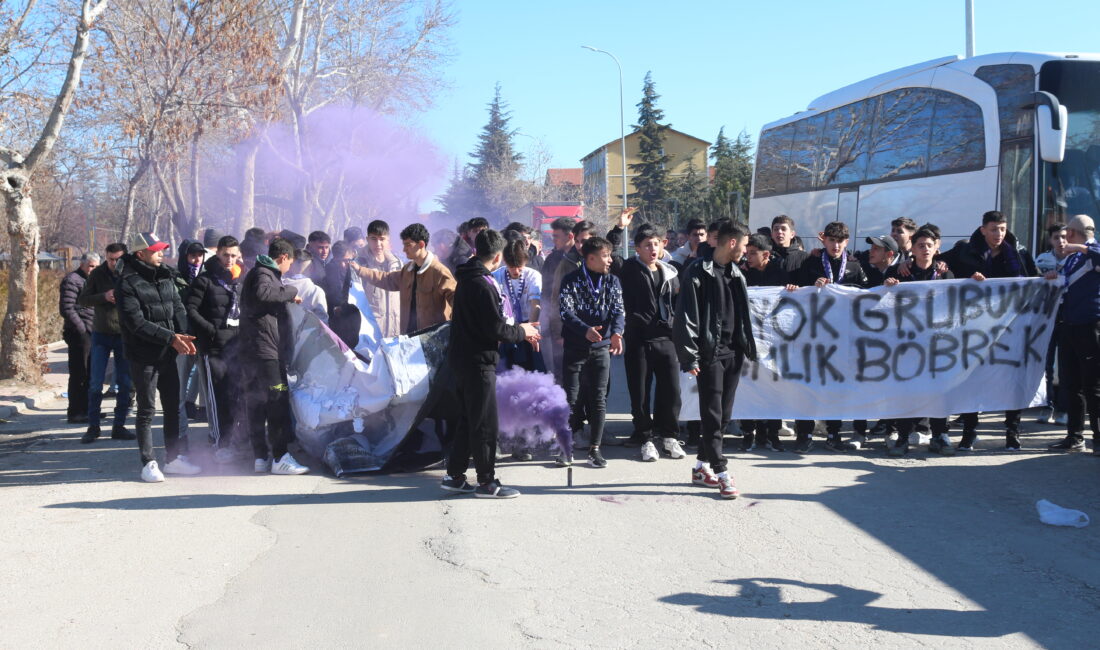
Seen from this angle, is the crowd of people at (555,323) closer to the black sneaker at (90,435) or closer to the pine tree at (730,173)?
the black sneaker at (90,435)

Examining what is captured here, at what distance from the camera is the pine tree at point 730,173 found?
194 feet

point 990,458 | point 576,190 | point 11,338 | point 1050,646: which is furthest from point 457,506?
point 576,190

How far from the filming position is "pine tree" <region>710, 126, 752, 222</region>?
59.0m

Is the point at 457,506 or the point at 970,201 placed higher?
the point at 970,201

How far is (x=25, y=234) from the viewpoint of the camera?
13562 mm

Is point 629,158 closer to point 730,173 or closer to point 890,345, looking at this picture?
point 730,173

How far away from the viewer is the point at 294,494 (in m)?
7.00

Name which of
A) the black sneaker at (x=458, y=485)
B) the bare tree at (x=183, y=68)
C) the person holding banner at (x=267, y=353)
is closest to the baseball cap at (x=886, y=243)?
the black sneaker at (x=458, y=485)

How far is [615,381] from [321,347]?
6503mm

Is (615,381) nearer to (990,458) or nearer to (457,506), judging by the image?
(990,458)

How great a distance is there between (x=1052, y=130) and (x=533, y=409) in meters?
6.43

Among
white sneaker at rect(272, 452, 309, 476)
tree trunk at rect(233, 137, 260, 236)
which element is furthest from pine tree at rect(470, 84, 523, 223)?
white sneaker at rect(272, 452, 309, 476)

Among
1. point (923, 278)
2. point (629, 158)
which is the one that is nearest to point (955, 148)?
point (923, 278)

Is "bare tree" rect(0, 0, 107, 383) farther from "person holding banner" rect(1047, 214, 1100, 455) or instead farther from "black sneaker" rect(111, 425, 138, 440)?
"person holding banner" rect(1047, 214, 1100, 455)
